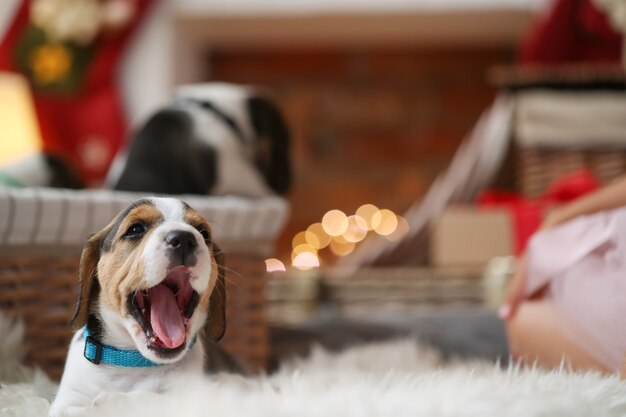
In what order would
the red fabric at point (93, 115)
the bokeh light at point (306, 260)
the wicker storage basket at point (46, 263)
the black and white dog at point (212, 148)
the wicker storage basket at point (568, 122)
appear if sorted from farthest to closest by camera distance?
the bokeh light at point (306, 260), the red fabric at point (93, 115), the wicker storage basket at point (568, 122), the black and white dog at point (212, 148), the wicker storage basket at point (46, 263)

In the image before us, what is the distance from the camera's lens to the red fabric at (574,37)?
169 cm

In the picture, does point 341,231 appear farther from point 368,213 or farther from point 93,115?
point 93,115

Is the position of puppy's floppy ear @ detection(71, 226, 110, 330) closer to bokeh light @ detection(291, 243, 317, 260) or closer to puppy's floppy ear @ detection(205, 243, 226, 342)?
puppy's floppy ear @ detection(205, 243, 226, 342)

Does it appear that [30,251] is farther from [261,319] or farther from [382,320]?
[382,320]

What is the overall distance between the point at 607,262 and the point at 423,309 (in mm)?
677

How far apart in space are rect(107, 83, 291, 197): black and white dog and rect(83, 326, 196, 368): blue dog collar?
1.33ft

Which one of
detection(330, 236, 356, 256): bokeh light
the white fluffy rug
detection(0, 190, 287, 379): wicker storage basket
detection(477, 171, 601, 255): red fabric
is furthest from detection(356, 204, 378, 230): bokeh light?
the white fluffy rug

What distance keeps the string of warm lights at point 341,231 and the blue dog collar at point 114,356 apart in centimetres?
185

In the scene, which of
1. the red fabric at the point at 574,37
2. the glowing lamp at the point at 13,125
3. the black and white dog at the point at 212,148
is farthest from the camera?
Result: the glowing lamp at the point at 13,125

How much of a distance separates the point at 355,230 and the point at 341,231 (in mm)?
49

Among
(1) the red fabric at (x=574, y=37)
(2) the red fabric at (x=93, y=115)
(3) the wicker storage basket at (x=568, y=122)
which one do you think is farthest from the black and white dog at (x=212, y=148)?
(2) the red fabric at (x=93, y=115)

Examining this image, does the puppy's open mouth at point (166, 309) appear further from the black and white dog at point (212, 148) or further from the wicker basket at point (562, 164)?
the wicker basket at point (562, 164)

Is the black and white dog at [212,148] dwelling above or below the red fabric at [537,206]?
above

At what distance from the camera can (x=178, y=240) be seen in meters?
0.54
